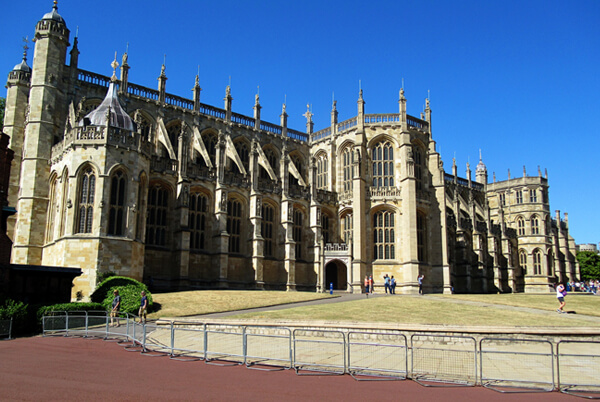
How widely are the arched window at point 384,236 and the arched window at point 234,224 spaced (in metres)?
12.1

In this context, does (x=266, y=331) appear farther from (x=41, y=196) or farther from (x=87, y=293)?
(x=41, y=196)

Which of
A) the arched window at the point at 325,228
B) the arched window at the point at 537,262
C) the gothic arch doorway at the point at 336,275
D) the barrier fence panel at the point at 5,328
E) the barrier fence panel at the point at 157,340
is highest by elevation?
the arched window at the point at 325,228

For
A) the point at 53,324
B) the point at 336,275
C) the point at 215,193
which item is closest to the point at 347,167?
the point at 336,275

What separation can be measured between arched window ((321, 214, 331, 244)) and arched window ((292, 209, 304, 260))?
2.35 meters

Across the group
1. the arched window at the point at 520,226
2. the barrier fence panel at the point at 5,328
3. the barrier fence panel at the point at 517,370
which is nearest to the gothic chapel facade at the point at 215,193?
the barrier fence panel at the point at 5,328

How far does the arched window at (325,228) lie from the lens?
47.1 m

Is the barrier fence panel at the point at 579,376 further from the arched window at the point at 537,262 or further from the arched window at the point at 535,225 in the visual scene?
the arched window at the point at 535,225

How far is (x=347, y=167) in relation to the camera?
4778 centimetres

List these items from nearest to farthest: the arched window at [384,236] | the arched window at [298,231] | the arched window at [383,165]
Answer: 1. the arched window at [384,236]
2. the arched window at [298,231]
3. the arched window at [383,165]

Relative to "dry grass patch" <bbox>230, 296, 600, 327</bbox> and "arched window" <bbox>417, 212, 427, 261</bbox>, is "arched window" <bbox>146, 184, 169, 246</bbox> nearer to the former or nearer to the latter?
"dry grass patch" <bbox>230, 296, 600, 327</bbox>

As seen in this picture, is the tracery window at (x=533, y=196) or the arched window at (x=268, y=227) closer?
the arched window at (x=268, y=227)

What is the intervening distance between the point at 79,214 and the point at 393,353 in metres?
21.5

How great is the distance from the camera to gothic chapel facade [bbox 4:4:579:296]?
30.3 m

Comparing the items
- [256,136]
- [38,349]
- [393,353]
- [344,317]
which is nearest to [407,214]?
[256,136]
